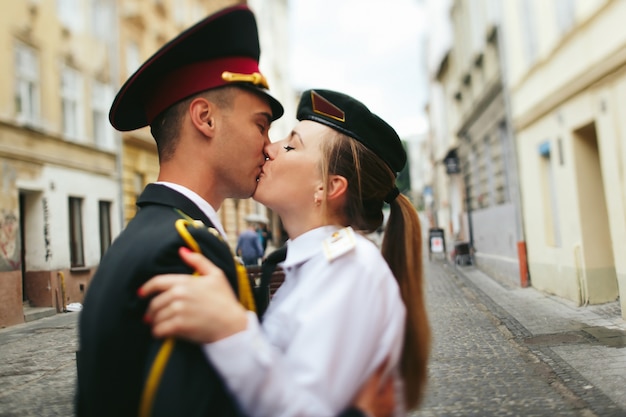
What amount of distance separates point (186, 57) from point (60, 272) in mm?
13277

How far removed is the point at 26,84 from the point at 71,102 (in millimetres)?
2276

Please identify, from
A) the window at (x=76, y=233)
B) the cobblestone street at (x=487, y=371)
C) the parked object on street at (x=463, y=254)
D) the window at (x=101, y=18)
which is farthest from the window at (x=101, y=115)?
the parked object on street at (x=463, y=254)

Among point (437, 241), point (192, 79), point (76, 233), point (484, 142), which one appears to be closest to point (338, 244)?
point (192, 79)

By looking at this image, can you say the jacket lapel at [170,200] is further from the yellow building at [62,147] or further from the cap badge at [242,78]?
the yellow building at [62,147]

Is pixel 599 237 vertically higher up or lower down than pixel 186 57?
lower down

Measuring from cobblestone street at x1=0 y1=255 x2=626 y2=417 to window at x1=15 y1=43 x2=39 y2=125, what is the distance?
19.3 feet

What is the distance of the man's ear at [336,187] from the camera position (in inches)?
76.7

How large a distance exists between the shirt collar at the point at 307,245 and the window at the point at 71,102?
48.8ft

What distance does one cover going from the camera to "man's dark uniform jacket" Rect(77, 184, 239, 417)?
53.5 inches

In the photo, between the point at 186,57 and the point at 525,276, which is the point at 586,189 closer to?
the point at 525,276

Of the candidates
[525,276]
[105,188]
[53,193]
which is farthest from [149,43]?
[525,276]

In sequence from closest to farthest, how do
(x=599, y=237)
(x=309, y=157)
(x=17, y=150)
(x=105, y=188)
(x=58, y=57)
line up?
(x=309, y=157) < (x=599, y=237) < (x=17, y=150) < (x=58, y=57) < (x=105, y=188)

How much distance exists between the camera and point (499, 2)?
42.5 feet

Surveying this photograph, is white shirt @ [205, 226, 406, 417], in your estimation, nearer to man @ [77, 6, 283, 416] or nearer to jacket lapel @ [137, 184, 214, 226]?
man @ [77, 6, 283, 416]
